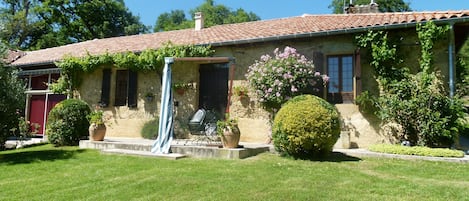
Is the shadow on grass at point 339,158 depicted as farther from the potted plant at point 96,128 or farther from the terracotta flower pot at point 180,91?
the potted plant at point 96,128

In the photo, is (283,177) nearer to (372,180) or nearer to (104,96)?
(372,180)

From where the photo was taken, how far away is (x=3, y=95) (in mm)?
7828

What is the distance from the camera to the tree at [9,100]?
7.83 meters

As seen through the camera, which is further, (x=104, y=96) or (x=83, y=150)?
(x=104, y=96)

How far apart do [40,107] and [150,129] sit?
18.6 ft

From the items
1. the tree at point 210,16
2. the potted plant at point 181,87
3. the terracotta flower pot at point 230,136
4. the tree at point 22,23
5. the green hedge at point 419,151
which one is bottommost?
the green hedge at point 419,151

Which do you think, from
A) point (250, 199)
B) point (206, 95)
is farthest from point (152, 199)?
point (206, 95)

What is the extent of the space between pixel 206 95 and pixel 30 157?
198 inches

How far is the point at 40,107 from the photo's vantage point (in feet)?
43.8

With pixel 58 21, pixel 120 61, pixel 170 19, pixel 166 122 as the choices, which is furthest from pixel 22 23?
pixel 166 122

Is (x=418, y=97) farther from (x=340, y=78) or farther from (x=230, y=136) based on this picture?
(x=230, y=136)

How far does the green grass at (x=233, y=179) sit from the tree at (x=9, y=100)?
1.29 metres

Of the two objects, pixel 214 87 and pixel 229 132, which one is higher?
pixel 214 87

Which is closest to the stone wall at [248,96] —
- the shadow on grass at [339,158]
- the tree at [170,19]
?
the shadow on grass at [339,158]
